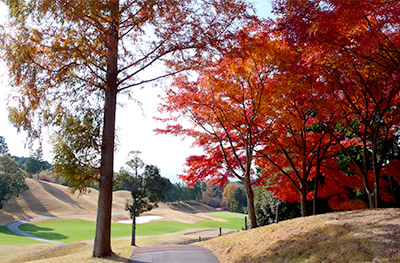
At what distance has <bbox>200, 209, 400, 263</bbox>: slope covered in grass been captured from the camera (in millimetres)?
5250

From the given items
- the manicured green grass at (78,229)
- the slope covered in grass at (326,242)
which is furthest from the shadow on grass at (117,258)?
the manicured green grass at (78,229)

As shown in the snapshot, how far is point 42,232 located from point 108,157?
31.9m

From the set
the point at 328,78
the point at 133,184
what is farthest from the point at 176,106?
the point at 133,184

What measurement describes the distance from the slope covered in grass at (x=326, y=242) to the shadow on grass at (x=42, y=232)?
28.0 m

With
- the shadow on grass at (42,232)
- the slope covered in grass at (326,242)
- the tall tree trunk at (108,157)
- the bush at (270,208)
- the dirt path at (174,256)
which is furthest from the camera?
the shadow on grass at (42,232)

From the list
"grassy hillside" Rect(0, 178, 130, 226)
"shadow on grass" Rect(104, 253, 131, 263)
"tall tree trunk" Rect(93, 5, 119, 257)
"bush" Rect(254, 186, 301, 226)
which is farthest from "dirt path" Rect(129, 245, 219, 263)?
"grassy hillside" Rect(0, 178, 130, 226)

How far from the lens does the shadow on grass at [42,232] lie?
30.4 metres

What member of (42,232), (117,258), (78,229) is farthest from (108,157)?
(78,229)

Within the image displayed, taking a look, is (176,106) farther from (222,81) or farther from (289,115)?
(289,115)

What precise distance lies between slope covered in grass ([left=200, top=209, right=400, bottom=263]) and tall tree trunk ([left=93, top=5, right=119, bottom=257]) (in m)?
3.48

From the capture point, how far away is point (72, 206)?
52.3 m

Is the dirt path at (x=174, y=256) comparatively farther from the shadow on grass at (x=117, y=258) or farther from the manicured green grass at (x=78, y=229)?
the manicured green grass at (x=78, y=229)

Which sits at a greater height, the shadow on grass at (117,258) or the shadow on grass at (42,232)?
the shadow on grass at (117,258)

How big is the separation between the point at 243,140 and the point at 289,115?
2137 mm
